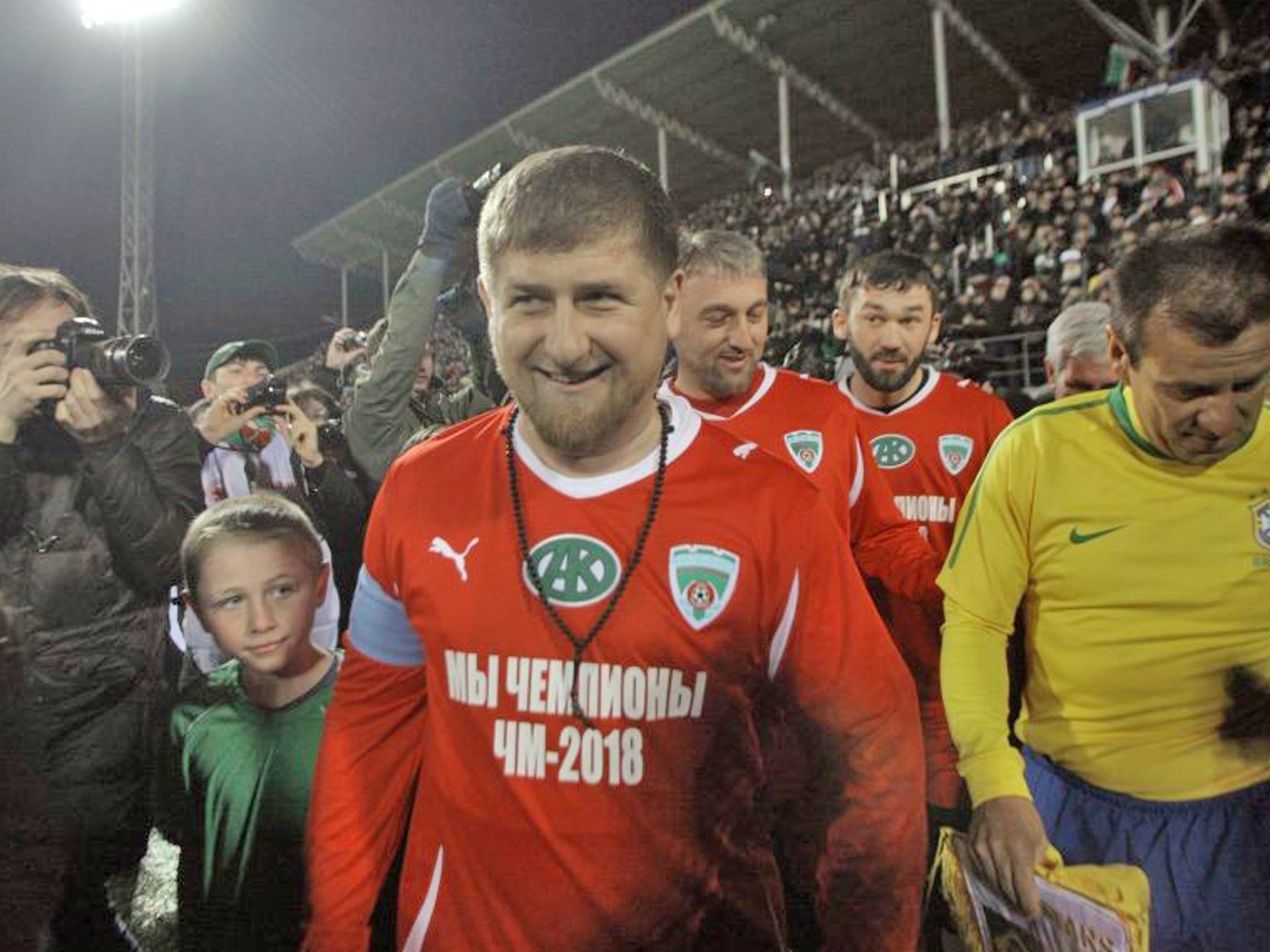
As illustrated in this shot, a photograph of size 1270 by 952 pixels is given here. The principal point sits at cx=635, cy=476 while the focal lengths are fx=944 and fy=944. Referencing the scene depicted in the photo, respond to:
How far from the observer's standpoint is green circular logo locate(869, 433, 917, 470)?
10.8ft

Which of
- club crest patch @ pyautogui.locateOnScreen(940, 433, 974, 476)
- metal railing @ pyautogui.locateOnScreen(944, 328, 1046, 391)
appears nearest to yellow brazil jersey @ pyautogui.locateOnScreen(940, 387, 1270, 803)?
club crest patch @ pyautogui.locateOnScreen(940, 433, 974, 476)

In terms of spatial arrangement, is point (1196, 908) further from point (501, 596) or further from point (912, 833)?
point (501, 596)

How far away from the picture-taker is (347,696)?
1.68 metres

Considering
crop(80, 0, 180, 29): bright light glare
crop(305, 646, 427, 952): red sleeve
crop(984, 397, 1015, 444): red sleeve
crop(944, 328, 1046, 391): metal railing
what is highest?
crop(80, 0, 180, 29): bright light glare

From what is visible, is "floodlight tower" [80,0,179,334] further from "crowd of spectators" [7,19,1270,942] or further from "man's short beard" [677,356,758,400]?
"man's short beard" [677,356,758,400]

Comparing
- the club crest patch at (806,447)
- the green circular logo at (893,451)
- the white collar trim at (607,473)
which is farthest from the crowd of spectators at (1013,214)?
the white collar trim at (607,473)

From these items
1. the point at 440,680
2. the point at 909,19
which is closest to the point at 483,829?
the point at 440,680

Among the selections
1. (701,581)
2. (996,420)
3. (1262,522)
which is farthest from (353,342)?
(1262,522)

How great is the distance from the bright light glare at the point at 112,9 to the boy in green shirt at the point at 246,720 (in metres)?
13.1

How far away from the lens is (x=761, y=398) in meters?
2.99

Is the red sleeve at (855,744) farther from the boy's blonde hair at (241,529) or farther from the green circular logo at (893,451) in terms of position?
the green circular logo at (893,451)

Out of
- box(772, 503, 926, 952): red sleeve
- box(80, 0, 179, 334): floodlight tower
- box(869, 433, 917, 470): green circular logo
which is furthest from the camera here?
box(80, 0, 179, 334): floodlight tower

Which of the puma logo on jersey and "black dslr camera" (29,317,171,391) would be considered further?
"black dslr camera" (29,317,171,391)

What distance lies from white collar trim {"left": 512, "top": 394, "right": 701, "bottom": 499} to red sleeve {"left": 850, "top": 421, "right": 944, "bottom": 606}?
1.22m
